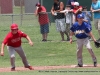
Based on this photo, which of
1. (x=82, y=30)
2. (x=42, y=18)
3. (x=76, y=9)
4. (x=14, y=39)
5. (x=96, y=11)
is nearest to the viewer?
(x=14, y=39)

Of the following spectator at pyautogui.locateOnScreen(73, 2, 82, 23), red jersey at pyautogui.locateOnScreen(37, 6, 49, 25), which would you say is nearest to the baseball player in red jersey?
spectator at pyautogui.locateOnScreen(73, 2, 82, 23)

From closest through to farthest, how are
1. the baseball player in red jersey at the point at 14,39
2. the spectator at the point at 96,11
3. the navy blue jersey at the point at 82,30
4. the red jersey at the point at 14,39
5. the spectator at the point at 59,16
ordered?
the baseball player in red jersey at the point at 14,39, the red jersey at the point at 14,39, the navy blue jersey at the point at 82,30, the spectator at the point at 96,11, the spectator at the point at 59,16

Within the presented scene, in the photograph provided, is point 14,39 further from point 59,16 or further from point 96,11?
point 59,16

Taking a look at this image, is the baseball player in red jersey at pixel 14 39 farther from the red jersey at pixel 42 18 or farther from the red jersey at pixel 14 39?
the red jersey at pixel 42 18

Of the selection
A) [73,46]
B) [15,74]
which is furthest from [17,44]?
[73,46]

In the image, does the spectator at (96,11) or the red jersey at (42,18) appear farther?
the red jersey at (42,18)

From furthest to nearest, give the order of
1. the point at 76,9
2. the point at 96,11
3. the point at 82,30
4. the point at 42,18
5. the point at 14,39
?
1. the point at 42,18
2. the point at 96,11
3. the point at 76,9
4. the point at 82,30
5. the point at 14,39

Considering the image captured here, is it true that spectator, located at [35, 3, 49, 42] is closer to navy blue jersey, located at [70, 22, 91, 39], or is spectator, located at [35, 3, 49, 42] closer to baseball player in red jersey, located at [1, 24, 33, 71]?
navy blue jersey, located at [70, 22, 91, 39]

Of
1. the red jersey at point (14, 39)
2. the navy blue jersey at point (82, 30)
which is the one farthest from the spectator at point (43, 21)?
the red jersey at point (14, 39)

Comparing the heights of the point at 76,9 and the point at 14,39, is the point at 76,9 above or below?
above

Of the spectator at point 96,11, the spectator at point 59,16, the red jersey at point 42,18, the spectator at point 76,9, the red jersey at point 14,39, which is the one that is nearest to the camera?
the red jersey at point 14,39

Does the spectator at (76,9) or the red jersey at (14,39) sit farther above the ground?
the spectator at (76,9)

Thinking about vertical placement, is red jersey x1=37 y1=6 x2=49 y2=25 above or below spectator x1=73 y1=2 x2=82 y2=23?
below

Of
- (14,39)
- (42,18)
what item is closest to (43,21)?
(42,18)
